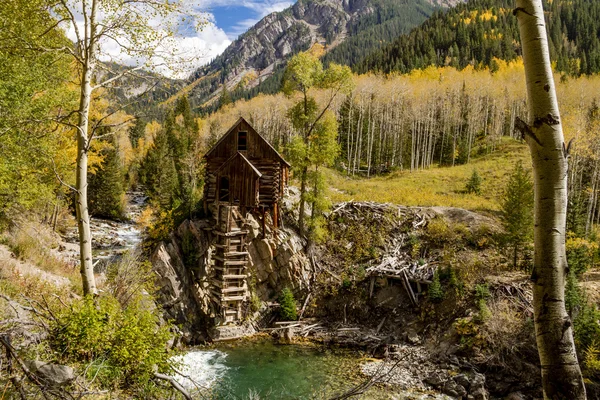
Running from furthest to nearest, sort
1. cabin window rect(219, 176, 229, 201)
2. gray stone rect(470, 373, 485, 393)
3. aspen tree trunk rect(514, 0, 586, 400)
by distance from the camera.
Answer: cabin window rect(219, 176, 229, 201), gray stone rect(470, 373, 485, 393), aspen tree trunk rect(514, 0, 586, 400)

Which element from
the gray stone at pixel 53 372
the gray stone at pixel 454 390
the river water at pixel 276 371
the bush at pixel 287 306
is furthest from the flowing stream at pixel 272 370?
the gray stone at pixel 53 372

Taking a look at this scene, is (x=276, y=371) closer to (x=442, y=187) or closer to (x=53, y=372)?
(x=53, y=372)

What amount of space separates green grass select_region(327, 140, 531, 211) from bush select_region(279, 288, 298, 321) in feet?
30.4

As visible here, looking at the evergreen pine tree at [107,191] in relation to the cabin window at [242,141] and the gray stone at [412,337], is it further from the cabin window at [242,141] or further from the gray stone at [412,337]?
the gray stone at [412,337]

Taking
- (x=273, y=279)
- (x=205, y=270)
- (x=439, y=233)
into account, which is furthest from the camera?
(x=439, y=233)

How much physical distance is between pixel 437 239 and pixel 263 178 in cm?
1200

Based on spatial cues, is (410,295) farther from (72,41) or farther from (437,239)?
(72,41)

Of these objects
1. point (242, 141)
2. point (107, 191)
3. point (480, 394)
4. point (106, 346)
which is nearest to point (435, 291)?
point (480, 394)

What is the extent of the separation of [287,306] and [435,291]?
8.49 m

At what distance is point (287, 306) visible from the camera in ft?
70.0

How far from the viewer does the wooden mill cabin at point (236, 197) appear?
2038 cm

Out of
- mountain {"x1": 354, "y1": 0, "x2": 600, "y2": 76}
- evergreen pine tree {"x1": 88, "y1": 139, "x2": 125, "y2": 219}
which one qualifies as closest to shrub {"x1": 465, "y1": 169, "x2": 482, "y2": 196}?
evergreen pine tree {"x1": 88, "y1": 139, "x2": 125, "y2": 219}

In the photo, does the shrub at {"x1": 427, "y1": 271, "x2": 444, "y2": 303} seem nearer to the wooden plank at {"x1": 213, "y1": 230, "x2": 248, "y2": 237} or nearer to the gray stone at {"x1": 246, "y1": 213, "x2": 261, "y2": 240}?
the gray stone at {"x1": 246, "y1": 213, "x2": 261, "y2": 240}

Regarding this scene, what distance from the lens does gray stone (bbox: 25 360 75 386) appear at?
209 inches
